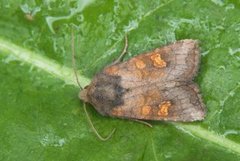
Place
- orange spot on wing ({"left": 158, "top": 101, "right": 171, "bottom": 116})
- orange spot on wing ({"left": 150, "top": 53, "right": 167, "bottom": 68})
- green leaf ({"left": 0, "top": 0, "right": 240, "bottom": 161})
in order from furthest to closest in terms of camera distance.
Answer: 1. orange spot on wing ({"left": 150, "top": 53, "right": 167, "bottom": 68})
2. orange spot on wing ({"left": 158, "top": 101, "right": 171, "bottom": 116})
3. green leaf ({"left": 0, "top": 0, "right": 240, "bottom": 161})

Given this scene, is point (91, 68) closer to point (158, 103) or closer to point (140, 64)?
point (140, 64)

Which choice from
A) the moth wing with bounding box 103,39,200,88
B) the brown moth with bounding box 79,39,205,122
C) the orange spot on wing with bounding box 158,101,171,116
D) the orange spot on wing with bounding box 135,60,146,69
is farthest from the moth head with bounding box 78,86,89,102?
the orange spot on wing with bounding box 158,101,171,116

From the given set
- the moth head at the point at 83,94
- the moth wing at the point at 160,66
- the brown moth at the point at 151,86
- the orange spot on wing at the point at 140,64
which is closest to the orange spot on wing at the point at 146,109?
the brown moth at the point at 151,86

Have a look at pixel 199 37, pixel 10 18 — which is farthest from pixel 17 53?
pixel 199 37

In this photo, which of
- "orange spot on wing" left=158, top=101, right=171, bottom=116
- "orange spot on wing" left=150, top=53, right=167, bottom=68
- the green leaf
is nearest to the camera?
the green leaf

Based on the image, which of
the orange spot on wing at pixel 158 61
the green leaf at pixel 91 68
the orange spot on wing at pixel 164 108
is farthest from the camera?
the orange spot on wing at pixel 158 61

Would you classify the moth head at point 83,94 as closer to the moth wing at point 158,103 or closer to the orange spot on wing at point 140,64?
the moth wing at point 158,103

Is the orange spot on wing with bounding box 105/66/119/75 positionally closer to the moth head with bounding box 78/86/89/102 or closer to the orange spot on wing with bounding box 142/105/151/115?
the moth head with bounding box 78/86/89/102
